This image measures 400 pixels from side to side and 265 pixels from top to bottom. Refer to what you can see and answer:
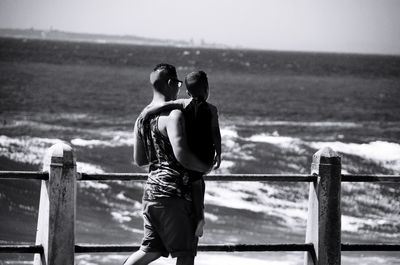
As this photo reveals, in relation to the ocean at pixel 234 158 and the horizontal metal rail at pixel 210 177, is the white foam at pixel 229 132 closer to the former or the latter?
the ocean at pixel 234 158

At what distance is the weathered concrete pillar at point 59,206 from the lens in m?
5.33

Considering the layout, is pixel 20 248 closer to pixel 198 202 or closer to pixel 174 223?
pixel 174 223

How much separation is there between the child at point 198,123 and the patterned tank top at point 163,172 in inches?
2.4

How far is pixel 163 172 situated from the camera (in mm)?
4746

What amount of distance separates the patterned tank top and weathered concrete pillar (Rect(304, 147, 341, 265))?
4.62 feet

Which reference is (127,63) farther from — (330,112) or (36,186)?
(36,186)

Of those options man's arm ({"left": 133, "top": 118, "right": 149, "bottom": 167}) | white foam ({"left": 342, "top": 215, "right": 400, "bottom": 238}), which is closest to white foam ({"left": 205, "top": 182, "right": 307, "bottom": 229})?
white foam ({"left": 342, "top": 215, "right": 400, "bottom": 238})

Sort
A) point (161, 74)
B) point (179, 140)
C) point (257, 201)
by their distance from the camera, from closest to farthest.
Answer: point (179, 140), point (161, 74), point (257, 201)

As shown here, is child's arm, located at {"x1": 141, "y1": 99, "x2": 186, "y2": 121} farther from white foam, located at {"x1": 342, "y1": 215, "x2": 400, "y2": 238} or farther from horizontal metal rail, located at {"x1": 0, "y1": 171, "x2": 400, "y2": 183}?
white foam, located at {"x1": 342, "y1": 215, "x2": 400, "y2": 238}

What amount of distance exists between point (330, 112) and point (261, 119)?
1193cm

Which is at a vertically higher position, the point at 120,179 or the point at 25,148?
the point at 25,148

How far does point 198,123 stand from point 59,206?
1318 millimetres

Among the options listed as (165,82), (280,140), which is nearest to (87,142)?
(280,140)

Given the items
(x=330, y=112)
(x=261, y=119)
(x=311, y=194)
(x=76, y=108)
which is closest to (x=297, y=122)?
(x=261, y=119)
